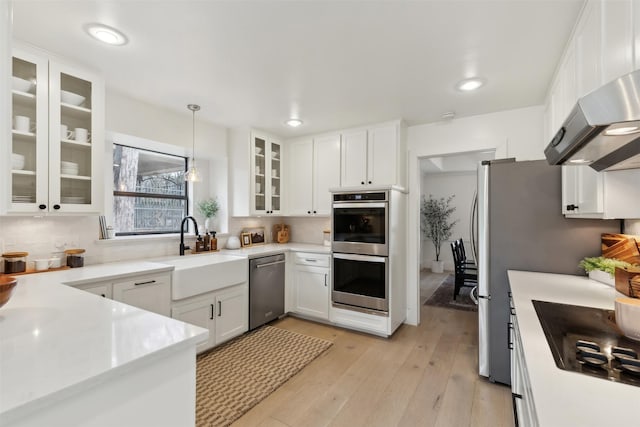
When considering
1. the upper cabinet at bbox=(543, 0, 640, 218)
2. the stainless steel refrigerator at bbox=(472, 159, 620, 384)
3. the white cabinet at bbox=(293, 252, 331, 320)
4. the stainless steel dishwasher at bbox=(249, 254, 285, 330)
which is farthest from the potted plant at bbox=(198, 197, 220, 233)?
the upper cabinet at bbox=(543, 0, 640, 218)

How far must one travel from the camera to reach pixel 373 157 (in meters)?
3.52

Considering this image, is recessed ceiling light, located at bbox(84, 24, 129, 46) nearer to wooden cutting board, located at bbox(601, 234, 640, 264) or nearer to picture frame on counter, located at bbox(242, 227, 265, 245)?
picture frame on counter, located at bbox(242, 227, 265, 245)

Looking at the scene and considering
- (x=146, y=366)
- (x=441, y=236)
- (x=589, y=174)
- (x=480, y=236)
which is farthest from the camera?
(x=441, y=236)

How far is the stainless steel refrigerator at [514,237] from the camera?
211cm

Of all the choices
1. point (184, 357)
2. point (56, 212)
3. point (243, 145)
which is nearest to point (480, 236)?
point (184, 357)

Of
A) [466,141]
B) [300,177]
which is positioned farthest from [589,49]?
[300,177]

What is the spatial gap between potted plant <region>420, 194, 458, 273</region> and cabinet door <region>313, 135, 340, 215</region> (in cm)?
384

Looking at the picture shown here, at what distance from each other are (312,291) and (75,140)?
107 inches

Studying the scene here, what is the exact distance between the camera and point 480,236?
7.90 feet

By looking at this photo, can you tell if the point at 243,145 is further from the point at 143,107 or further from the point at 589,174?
the point at 589,174

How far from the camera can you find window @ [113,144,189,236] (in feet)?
10.1

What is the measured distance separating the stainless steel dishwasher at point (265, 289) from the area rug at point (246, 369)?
172 millimetres

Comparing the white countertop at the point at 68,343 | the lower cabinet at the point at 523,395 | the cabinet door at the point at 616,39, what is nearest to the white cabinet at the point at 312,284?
the lower cabinet at the point at 523,395

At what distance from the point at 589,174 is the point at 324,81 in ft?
6.31
